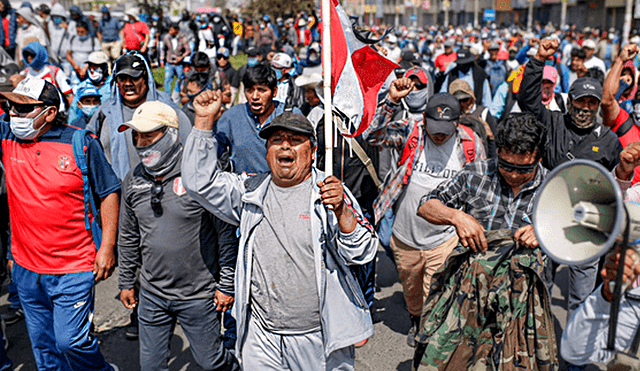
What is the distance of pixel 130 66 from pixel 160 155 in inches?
63.5

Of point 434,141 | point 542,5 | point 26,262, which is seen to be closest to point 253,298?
point 26,262

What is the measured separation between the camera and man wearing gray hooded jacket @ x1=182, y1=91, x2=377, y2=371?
3.34 m

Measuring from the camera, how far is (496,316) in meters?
3.41

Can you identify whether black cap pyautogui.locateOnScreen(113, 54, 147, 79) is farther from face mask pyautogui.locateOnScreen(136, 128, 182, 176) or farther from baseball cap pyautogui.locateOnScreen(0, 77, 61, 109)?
face mask pyautogui.locateOnScreen(136, 128, 182, 176)

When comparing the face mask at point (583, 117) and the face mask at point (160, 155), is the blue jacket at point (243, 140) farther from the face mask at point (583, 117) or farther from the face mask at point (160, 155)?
the face mask at point (583, 117)

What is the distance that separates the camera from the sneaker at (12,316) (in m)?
5.74

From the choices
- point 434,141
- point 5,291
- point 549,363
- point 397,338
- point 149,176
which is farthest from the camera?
point 5,291

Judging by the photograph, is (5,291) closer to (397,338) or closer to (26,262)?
(26,262)

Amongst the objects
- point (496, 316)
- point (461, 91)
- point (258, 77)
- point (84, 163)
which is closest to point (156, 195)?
point (84, 163)

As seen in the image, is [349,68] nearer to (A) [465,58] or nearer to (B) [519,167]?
Result: (B) [519,167]

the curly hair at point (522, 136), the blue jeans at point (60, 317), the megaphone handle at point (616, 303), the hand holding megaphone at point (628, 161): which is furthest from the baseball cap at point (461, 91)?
the megaphone handle at point (616, 303)

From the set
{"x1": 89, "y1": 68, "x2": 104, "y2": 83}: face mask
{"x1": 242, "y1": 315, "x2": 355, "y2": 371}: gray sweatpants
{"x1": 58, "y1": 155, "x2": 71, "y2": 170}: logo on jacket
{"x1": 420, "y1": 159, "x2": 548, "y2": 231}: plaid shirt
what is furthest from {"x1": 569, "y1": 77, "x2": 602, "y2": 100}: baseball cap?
{"x1": 89, "y1": 68, "x2": 104, "y2": 83}: face mask

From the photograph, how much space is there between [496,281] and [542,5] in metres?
68.6

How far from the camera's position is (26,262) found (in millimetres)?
4180
